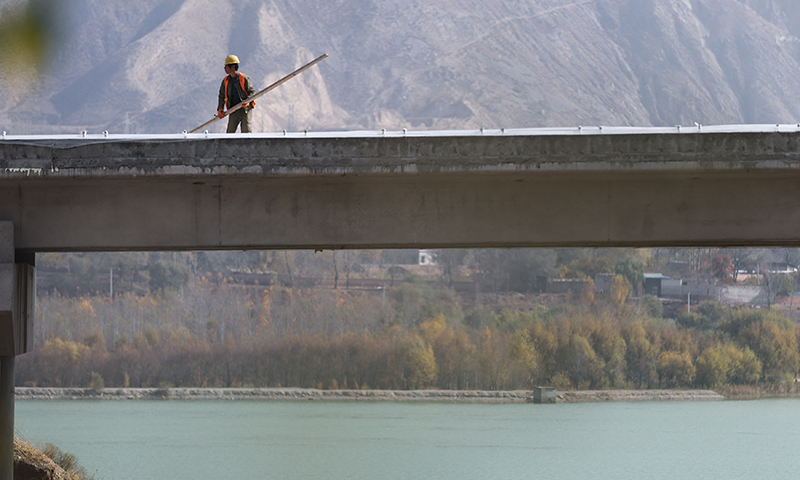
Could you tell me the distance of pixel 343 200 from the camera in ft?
42.7

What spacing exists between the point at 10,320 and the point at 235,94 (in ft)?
17.7

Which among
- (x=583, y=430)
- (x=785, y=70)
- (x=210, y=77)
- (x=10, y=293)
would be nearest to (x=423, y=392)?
(x=583, y=430)

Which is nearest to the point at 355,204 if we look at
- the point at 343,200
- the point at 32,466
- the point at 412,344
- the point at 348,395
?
the point at 343,200

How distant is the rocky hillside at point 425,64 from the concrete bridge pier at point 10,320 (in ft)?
426

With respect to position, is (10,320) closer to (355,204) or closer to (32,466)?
(32,466)

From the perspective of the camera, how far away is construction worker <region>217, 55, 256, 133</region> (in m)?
15.3

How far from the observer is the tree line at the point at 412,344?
2516 inches

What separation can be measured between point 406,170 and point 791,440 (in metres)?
34.4

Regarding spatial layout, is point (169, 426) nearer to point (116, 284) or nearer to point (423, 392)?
point (423, 392)

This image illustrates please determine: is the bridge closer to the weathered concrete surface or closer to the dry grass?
the weathered concrete surface

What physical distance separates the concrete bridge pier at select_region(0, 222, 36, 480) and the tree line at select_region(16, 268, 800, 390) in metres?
49.2

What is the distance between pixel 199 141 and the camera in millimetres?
12164

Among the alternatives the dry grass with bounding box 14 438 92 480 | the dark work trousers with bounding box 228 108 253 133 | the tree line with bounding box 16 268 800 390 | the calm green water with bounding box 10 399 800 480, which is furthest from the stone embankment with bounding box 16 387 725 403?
the dark work trousers with bounding box 228 108 253 133

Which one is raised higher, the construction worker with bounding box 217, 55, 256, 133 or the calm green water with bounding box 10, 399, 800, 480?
the construction worker with bounding box 217, 55, 256, 133
